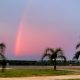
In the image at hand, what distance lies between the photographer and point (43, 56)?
59344mm

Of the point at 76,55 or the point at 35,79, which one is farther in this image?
the point at 76,55

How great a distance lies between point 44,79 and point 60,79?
1.64 m

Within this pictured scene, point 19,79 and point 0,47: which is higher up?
point 0,47

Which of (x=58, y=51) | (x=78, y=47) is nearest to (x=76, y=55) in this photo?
(x=78, y=47)

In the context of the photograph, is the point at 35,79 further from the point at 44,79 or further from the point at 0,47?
the point at 0,47

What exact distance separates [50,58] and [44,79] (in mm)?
25609

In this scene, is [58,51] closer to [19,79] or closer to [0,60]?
[0,60]

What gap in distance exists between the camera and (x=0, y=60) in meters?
48.3

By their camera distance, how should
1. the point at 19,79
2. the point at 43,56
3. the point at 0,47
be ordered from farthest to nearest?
the point at 43,56 < the point at 0,47 < the point at 19,79

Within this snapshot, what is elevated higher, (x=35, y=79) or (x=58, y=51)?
(x=58, y=51)

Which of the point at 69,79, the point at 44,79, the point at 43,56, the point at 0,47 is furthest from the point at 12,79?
the point at 43,56

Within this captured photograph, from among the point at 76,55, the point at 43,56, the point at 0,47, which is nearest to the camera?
the point at 0,47

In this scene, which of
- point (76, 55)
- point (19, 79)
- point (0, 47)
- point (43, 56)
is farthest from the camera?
point (43, 56)

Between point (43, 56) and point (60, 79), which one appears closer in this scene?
point (60, 79)
